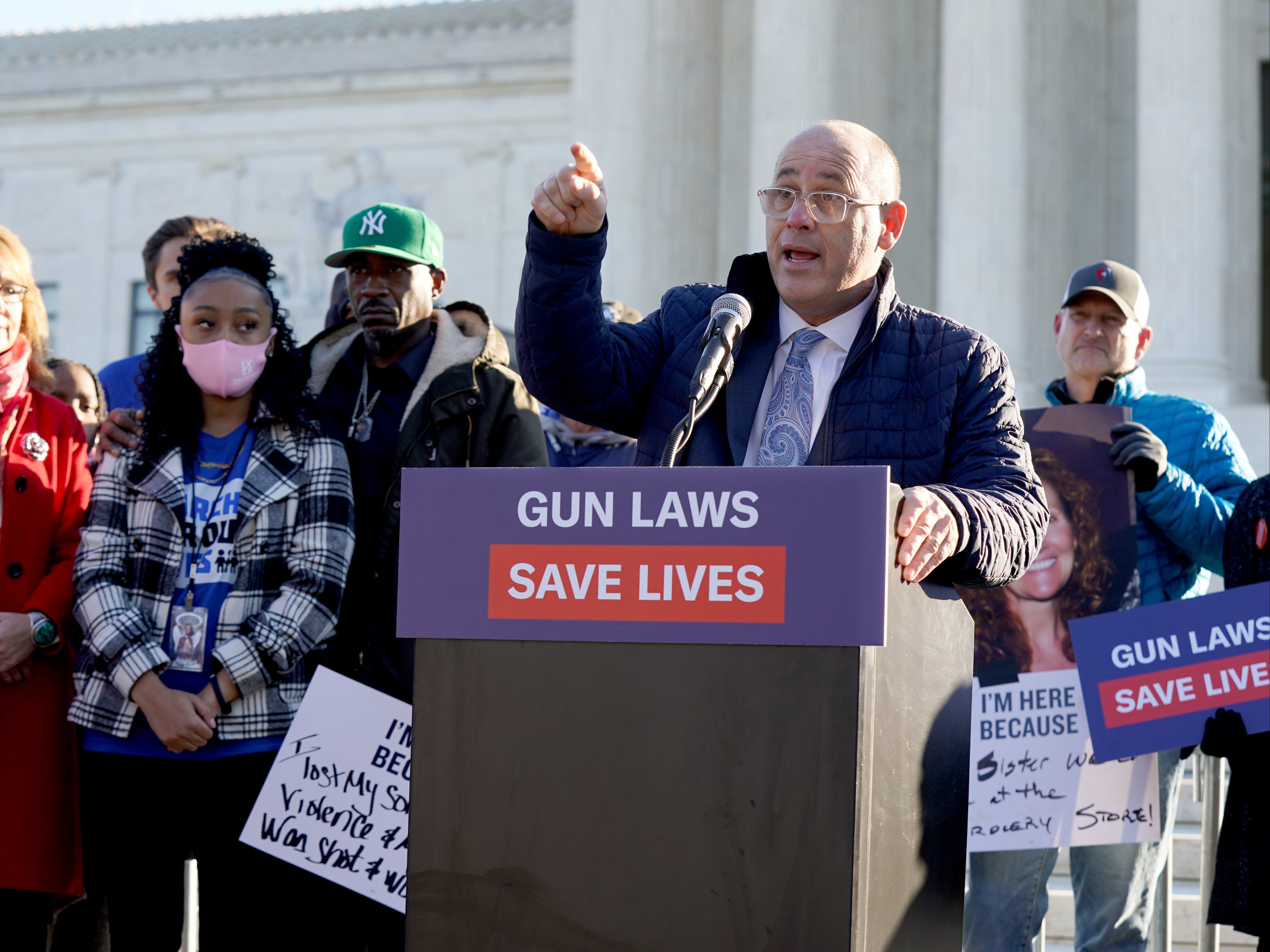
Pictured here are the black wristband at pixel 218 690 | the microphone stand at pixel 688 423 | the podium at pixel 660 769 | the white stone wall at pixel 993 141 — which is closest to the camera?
the podium at pixel 660 769

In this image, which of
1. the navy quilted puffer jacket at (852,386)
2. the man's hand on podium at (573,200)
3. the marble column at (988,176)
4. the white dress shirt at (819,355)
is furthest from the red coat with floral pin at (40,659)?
the marble column at (988,176)

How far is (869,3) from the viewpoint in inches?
677

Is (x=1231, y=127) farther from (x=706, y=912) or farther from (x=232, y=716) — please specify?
(x=706, y=912)

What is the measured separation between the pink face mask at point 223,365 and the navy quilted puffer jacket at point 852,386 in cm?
152

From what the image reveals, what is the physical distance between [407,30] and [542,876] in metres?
25.6

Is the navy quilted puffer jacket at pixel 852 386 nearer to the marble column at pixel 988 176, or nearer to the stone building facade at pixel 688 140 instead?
the stone building facade at pixel 688 140

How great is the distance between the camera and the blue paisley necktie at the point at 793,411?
103 inches

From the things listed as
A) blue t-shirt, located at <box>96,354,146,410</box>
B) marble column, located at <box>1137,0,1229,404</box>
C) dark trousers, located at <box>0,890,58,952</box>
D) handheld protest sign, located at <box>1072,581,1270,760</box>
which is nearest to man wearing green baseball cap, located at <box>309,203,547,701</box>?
dark trousers, located at <box>0,890,58,952</box>

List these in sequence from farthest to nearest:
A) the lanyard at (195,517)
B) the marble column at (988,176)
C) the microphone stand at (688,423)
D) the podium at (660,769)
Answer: the marble column at (988,176), the lanyard at (195,517), the microphone stand at (688,423), the podium at (660,769)

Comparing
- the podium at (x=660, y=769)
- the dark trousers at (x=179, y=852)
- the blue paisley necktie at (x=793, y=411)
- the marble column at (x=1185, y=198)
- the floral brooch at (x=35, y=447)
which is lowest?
the dark trousers at (x=179, y=852)

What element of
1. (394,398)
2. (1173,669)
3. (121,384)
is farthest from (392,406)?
(1173,669)

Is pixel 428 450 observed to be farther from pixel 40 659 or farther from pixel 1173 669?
pixel 1173 669

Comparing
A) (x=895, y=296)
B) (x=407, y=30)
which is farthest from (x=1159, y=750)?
(x=407, y=30)

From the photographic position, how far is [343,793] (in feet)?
12.6
